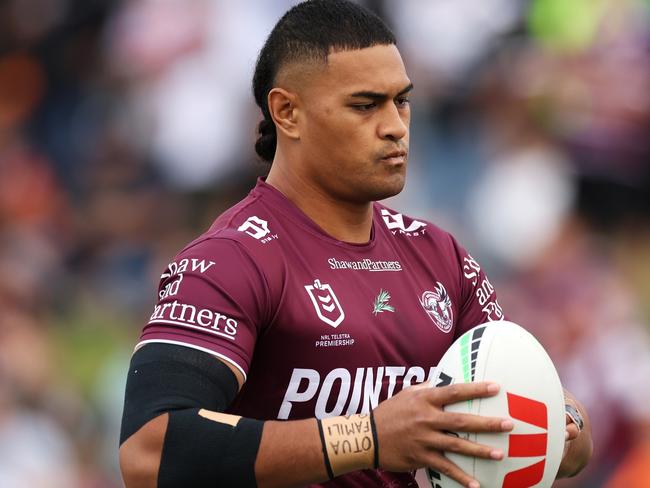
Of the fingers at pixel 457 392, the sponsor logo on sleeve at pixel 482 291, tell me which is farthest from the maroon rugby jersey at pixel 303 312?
the fingers at pixel 457 392

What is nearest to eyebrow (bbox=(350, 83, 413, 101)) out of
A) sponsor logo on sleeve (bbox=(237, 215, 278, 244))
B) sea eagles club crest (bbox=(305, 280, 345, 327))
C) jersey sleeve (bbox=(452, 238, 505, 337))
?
sponsor logo on sleeve (bbox=(237, 215, 278, 244))

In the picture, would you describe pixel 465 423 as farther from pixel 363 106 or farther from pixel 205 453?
pixel 363 106

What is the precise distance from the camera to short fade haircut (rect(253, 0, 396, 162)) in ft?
13.1

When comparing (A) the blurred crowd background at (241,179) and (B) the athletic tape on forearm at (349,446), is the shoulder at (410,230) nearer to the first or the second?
(B) the athletic tape on forearm at (349,446)

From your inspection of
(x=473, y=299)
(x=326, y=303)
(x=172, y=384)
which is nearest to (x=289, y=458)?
(x=172, y=384)

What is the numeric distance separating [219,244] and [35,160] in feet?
24.6

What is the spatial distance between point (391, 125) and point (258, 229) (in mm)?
526

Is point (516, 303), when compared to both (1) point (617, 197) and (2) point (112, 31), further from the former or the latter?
(2) point (112, 31)

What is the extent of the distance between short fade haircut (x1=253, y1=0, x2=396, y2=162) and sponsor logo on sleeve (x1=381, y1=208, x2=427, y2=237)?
48cm

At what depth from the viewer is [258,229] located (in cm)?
389

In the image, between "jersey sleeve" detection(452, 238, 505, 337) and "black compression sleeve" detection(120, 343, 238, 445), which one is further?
"jersey sleeve" detection(452, 238, 505, 337)

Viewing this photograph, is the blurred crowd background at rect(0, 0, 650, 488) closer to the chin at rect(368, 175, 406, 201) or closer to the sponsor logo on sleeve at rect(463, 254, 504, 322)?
the sponsor logo on sleeve at rect(463, 254, 504, 322)

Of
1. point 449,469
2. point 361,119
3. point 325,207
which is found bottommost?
point 449,469

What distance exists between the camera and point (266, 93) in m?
4.23
